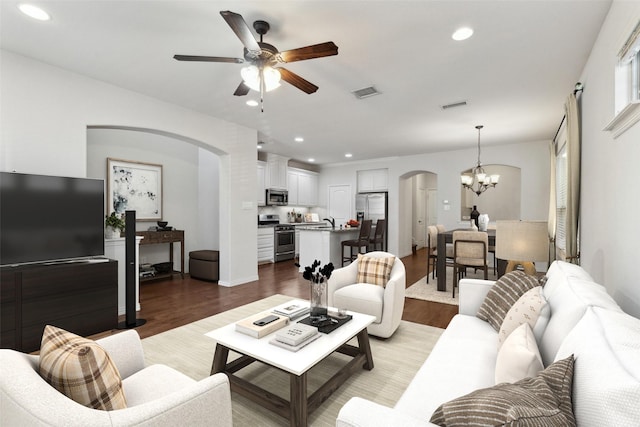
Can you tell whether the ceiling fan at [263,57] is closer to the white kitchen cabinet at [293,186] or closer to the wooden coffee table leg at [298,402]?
the wooden coffee table leg at [298,402]

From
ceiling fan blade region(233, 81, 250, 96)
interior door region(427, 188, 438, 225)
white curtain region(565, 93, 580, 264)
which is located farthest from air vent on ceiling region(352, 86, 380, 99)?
interior door region(427, 188, 438, 225)

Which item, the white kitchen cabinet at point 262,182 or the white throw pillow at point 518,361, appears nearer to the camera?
the white throw pillow at point 518,361

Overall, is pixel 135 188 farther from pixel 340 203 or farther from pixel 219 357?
pixel 340 203

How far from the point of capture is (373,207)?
7984 millimetres

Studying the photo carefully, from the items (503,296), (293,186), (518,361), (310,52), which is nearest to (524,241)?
(503,296)

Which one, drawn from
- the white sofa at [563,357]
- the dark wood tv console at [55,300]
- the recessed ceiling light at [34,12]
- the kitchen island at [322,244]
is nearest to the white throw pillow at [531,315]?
the white sofa at [563,357]

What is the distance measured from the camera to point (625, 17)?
177 cm

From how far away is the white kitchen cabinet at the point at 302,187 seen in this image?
8.08m

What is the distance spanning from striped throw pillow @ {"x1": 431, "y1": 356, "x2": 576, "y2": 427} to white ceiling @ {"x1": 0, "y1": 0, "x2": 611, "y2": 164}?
2.32 m

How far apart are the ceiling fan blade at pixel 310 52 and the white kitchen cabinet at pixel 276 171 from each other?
16.9 feet

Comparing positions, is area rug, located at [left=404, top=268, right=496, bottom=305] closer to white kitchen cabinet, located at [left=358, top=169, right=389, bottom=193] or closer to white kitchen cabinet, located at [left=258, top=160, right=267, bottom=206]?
white kitchen cabinet, located at [left=358, top=169, right=389, bottom=193]

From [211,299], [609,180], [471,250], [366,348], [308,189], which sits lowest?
[211,299]

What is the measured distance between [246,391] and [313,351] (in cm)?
53

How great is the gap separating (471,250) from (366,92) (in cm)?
268
